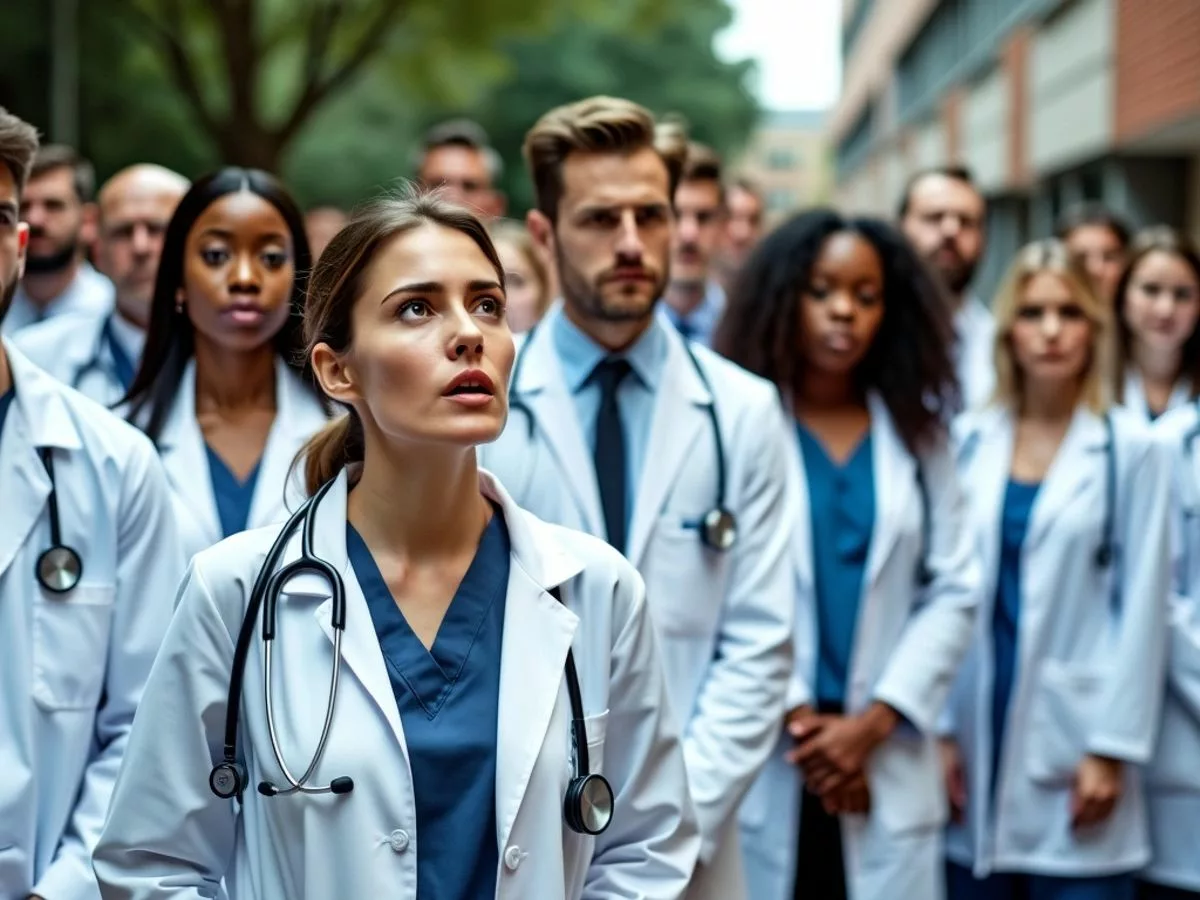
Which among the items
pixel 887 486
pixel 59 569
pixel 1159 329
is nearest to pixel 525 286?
pixel 1159 329

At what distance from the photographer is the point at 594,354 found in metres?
3.70

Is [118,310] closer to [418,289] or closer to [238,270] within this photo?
[238,270]

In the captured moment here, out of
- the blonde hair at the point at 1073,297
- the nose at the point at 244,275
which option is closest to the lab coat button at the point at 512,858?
the nose at the point at 244,275

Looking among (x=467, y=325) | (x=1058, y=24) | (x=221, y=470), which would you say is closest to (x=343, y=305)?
(x=467, y=325)

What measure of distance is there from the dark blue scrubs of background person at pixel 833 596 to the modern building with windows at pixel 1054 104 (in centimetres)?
863

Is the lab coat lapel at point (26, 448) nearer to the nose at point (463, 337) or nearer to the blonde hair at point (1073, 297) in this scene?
the nose at point (463, 337)

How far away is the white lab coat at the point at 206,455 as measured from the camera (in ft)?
11.5

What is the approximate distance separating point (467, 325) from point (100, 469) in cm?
94

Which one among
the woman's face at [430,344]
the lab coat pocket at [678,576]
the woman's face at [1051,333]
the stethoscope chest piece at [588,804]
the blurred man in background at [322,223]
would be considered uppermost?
the blurred man in background at [322,223]

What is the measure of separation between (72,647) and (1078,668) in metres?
2.76

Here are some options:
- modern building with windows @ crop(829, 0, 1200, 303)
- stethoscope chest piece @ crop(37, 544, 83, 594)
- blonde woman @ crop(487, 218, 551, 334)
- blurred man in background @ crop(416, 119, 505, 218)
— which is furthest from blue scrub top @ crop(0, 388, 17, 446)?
modern building with windows @ crop(829, 0, 1200, 303)

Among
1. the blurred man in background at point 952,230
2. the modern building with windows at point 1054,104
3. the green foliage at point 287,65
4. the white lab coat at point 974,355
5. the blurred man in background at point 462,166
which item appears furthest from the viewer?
the green foliage at point 287,65

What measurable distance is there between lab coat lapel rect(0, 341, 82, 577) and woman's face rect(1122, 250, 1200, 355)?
3.93 m

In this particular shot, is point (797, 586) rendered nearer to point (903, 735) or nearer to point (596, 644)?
point (903, 735)
